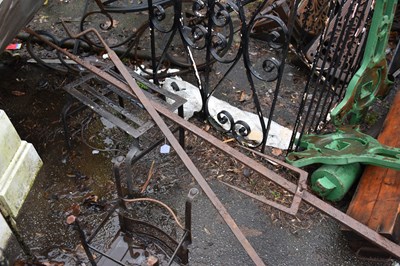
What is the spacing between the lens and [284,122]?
4406mm

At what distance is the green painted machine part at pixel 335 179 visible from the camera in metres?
3.43

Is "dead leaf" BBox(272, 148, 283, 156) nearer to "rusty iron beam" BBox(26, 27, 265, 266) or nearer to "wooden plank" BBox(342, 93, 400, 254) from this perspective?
Result: "wooden plank" BBox(342, 93, 400, 254)

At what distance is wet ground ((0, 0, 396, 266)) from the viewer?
11.0ft

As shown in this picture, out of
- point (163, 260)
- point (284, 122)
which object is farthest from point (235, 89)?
point (163, 260)

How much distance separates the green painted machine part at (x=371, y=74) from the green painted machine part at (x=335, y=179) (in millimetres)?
460

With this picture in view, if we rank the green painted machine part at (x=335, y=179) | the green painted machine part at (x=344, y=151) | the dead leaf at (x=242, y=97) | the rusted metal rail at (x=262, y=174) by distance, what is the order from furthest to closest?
the dead leaf at (x=242, y=97) → the green painted machine part at (x=335, y=179) → the green painted machine part at (x=344, y=151) → the rusted metal rail at (x=262, y=174)

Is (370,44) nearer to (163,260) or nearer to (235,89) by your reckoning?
(235,89)

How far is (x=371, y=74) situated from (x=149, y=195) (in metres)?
2.18

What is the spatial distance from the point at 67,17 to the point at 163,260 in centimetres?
385

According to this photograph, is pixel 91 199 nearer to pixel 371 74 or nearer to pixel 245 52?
pixel 245 52

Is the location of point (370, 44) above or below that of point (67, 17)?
above

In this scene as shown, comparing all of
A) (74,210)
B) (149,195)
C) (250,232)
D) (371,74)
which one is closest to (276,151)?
(250,232)

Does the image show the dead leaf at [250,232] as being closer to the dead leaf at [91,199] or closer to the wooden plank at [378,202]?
the wooden plank at [378,202]

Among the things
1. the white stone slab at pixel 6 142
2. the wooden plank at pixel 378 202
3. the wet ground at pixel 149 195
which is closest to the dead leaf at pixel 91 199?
the wet ground at pixel 149 195
